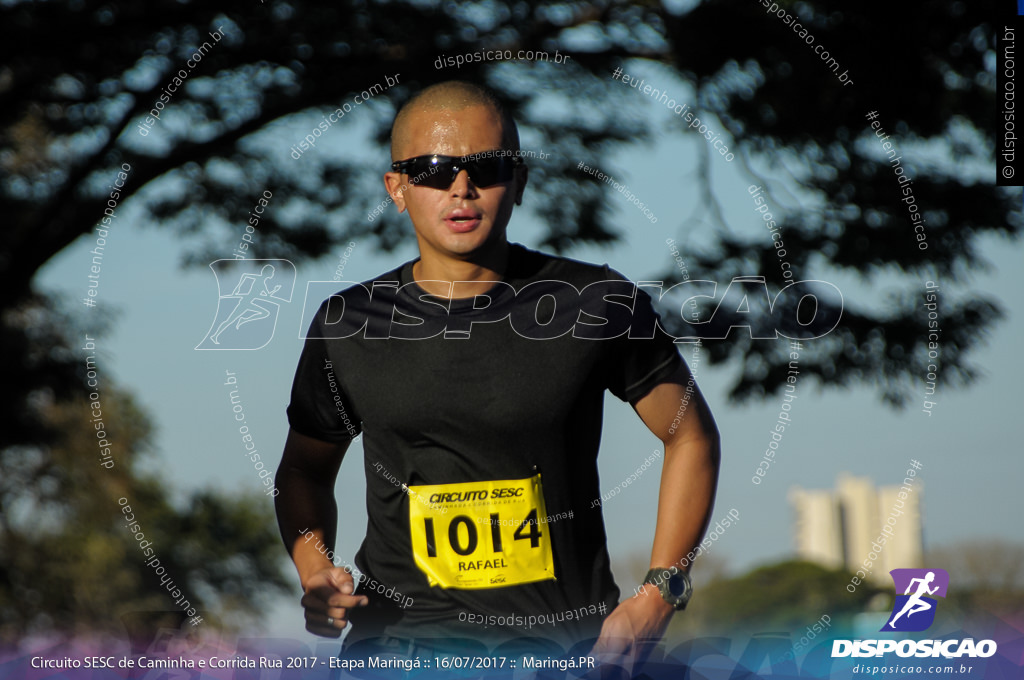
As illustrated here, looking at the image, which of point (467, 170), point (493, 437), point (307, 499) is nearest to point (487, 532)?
point (493, 437)

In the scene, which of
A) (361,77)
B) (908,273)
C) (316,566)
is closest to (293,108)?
(361,77)

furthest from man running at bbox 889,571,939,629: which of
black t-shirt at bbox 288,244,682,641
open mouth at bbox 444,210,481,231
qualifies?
open mouth at bbox 444,210,481,231

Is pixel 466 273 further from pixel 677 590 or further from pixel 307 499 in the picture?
pixel 677 590

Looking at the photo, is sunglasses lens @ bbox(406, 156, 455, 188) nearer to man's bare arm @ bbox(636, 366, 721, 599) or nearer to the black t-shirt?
the black t-shirt

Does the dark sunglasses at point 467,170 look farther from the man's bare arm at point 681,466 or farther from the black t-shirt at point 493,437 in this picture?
the man's bare arm at point 681,466

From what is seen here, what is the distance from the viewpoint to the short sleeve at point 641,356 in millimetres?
2436

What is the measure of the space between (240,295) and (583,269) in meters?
2.20

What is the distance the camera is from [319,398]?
8.31ft

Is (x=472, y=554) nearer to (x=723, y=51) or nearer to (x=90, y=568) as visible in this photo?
(x=723, y=51)

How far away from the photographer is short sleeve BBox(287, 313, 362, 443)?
2.51 m

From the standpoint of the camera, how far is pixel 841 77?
540cm

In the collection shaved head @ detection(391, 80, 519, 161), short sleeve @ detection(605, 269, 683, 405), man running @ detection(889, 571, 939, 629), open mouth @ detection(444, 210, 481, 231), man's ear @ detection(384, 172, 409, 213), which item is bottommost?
man running @ detection(889, 571, 939, 629)

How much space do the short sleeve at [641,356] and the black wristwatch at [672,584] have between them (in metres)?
0.39

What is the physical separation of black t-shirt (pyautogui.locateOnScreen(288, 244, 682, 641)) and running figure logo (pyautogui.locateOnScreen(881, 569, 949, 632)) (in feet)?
4.70
